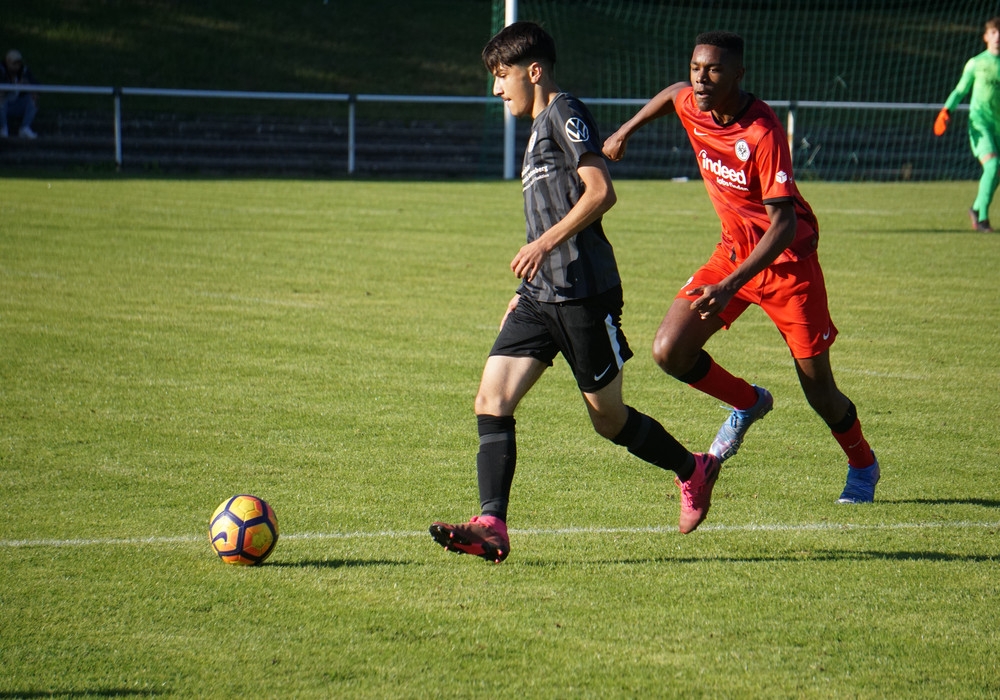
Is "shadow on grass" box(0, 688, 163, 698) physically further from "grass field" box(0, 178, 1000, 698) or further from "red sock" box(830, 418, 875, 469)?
"red sock" box(830, 418, 875, 469)

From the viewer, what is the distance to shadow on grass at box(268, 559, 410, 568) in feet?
14.1

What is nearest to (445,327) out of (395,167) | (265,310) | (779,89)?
(265,310)

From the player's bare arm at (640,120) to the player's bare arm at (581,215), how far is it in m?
1.22

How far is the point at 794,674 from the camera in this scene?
136 inches

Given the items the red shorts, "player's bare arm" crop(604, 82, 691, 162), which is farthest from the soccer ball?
"player's bare arm" crop(604, 82, 691, 162)

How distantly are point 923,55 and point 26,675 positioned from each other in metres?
35.4

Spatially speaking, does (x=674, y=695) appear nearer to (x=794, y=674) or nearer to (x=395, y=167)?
(x=794, y=674)

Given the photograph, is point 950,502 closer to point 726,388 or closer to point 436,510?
point 726,388

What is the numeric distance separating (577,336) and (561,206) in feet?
1.64

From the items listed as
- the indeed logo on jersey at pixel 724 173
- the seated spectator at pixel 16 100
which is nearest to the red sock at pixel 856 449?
the indeed logo on jersey at pixel 724 173

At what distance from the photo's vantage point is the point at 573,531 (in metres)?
4.73

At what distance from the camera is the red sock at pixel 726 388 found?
214 inches

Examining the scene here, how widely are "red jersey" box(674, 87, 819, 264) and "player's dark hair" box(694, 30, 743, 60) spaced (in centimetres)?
26

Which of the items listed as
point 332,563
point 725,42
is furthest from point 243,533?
point 725,42
